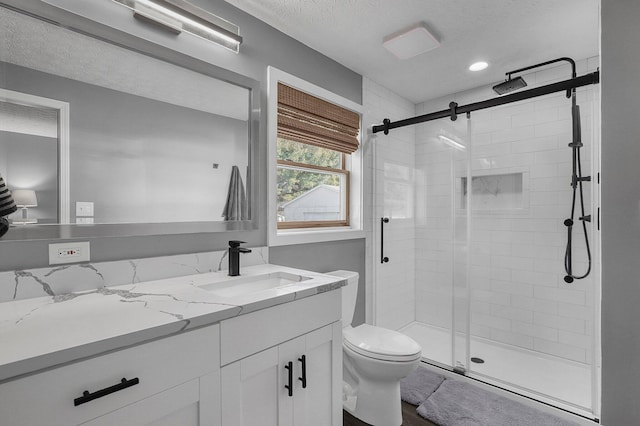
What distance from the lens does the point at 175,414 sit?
2.91 feet

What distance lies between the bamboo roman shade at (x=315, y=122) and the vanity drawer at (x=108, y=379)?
1.47 metres

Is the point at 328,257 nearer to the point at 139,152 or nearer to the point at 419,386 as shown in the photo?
the point at 419,386

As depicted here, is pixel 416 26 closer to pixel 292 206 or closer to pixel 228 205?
pixel 292 206

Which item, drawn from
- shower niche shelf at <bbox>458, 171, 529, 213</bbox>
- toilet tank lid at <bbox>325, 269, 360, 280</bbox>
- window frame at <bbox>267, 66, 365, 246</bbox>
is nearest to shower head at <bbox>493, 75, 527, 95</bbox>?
shower niche shelf at <bbox>458, 171, 529, 213</bbox>

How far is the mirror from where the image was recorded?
3.62 ft

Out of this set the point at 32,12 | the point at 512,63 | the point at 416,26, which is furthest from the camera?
the point at 512,63

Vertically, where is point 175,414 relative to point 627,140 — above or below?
below

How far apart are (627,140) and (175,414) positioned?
1867 mm

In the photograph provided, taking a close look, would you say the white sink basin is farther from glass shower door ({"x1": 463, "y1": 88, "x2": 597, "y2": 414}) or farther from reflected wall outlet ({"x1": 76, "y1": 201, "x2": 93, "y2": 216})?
glass shower door ({"x1": 463, "y1": 88, "x2": 597, "y2": 414})

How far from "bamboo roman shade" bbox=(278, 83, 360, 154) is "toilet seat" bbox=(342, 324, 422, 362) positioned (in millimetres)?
1399

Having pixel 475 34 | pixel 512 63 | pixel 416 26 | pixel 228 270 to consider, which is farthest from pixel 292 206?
pixel 512 63

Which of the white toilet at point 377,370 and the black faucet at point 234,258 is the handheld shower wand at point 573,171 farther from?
the black faucet at point 234,258

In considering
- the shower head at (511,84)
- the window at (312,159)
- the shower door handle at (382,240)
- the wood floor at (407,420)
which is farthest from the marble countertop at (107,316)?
the shower head at (511,84)

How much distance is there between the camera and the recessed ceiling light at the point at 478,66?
2428 millimetres
